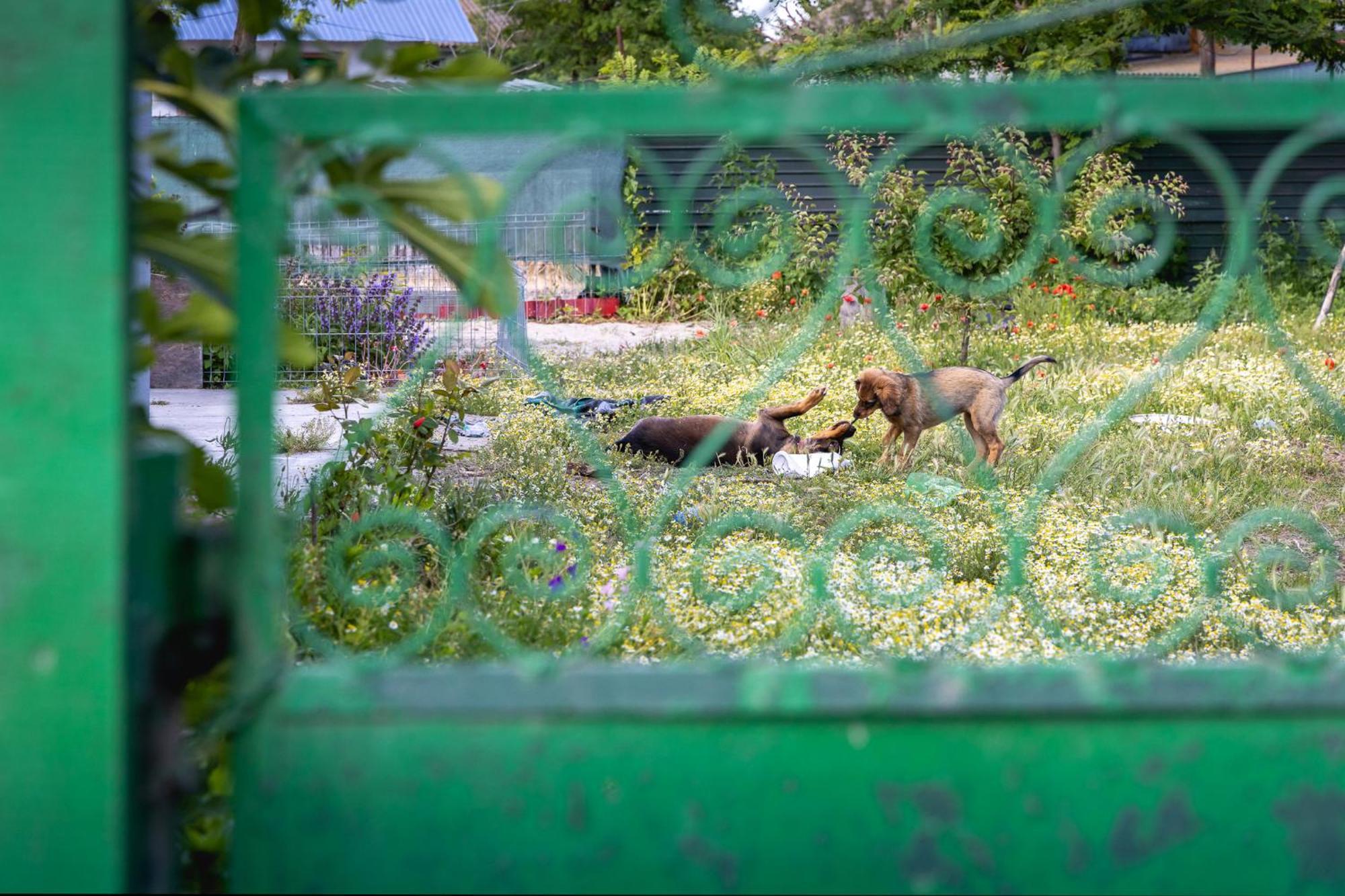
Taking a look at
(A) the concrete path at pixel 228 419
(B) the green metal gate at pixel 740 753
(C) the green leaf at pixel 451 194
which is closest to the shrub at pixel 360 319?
(A) the concrete path at pixel 228 419

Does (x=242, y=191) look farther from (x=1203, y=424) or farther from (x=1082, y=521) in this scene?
(x=1203, y=424)

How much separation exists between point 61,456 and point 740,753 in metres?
0.52

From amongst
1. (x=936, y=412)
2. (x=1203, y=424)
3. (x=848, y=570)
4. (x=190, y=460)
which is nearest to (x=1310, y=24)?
(x=1203, y=424)

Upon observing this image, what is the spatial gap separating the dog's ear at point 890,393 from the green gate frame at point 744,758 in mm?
3265

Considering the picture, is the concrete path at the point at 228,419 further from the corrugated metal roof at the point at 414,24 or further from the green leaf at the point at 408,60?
the corrugated metal roof at the point at 414,24

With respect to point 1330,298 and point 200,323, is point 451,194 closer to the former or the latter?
point 200,323

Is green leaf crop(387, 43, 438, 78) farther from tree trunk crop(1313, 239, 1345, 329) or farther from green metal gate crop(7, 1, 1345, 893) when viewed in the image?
tree trunk crop(1313, 239, 1345, 329)

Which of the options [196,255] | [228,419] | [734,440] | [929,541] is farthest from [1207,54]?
[196,255]

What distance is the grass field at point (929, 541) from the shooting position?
250 cm

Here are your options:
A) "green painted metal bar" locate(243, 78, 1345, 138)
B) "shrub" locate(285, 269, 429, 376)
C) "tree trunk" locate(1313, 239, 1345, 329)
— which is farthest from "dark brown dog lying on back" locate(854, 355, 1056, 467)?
"tree trunk" locate(1313, 239, 1345, 329)

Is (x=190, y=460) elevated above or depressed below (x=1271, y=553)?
above

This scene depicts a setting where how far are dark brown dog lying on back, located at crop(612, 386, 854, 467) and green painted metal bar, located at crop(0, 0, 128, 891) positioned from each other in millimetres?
3514

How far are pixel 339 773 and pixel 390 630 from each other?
1632 millimetres

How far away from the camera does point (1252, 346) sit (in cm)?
663
